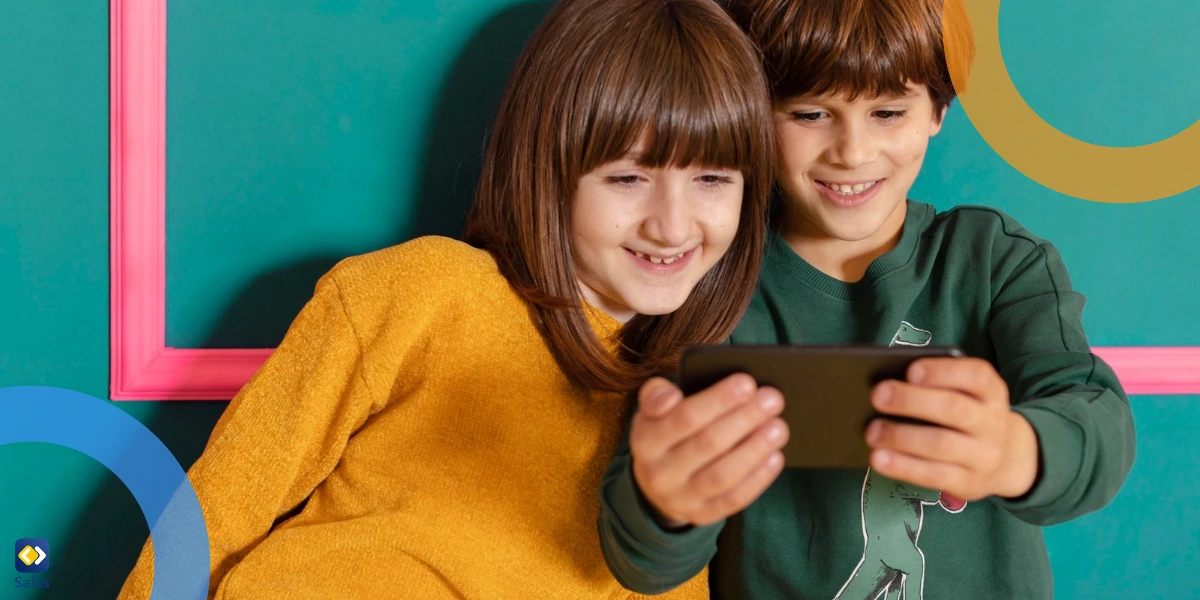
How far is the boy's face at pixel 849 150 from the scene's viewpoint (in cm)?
99

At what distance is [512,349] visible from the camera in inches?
38.2

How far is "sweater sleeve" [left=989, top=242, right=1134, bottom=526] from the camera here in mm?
743

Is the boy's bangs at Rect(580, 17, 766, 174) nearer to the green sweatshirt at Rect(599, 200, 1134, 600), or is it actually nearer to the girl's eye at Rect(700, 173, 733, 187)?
the girl's eye at Rect(700, 173, 733, 187)

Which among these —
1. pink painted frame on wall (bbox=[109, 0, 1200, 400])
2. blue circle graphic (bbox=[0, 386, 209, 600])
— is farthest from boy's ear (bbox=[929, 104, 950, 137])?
blue circle graphic (bbox=[0, 386, 209, 600])

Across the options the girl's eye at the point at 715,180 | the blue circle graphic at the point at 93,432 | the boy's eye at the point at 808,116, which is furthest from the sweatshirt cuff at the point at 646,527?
the blue circle graphic at the point at 93,432

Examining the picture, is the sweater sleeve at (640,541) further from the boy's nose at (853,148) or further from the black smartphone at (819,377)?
the boy's nose at (853,148)

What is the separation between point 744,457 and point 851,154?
1.43 feet

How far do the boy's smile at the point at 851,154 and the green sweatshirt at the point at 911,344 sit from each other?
0.07 metres

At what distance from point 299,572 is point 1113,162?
3.45 feet

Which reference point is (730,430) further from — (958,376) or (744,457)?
(958,376)

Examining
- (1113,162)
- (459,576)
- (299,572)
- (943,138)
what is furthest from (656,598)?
(1113,162)

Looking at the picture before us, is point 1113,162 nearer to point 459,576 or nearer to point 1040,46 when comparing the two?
point 1040,46

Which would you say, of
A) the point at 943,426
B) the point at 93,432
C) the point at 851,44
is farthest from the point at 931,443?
the point at 93,432

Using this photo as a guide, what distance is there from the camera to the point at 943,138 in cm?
119
